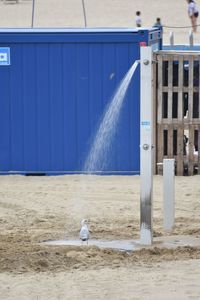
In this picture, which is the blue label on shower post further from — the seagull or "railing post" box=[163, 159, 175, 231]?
the seagull

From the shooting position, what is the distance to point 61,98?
1347cm

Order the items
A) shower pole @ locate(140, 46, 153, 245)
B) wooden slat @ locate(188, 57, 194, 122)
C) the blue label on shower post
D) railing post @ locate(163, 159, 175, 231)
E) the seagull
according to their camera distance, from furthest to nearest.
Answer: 1. the blue label on shower post
2. wooden slat @ locate(188, 57, 194, 122)
3. railing post @ locate(163, 159, 175, 231)
4. the seagull
5. shower pole @ locate(140, 46, 153, 245)

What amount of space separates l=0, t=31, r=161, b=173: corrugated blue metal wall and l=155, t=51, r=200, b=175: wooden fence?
39cm

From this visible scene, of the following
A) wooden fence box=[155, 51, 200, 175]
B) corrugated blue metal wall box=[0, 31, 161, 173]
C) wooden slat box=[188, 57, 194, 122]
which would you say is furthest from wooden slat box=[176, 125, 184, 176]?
corrugated blue metal wall box=[0, 31, 161, 173]

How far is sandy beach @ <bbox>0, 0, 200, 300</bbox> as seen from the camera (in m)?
7.02

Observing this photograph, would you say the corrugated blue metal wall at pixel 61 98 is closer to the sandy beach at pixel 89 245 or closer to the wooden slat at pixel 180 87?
the sandy beach at pixel 89 245

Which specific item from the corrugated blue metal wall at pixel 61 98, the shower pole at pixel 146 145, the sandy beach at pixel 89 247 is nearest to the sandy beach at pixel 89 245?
the sandy beach at pixel 89 247

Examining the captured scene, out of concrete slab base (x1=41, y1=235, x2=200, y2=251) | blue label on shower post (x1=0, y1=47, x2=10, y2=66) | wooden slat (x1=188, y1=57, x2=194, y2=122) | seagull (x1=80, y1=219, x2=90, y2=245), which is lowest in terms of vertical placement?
concrete slab base (x1=41, y1=235, x2=200, y2=251)

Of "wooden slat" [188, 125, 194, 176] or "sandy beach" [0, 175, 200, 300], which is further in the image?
"wooden slat" [188, 125, 194, 176]

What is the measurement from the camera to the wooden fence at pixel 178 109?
13352 millimetres

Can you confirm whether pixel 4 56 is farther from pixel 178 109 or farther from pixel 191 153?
pixel 191 153

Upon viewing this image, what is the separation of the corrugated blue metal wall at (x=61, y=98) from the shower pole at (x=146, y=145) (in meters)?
4.73

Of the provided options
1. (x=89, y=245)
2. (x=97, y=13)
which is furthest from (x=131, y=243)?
(x=97, y=13)

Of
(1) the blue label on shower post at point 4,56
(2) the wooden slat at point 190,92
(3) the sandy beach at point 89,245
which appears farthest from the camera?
(1) the blue label on shower post at point 4,56
